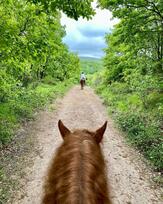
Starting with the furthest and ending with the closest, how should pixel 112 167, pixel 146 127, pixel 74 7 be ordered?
pixel 146 127 < pixel 112 167 < pixel 74 7

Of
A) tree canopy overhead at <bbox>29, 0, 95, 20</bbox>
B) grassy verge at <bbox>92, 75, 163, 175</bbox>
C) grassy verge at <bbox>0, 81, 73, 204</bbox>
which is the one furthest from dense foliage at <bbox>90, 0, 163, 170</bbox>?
tree canopy overhead at <bbox>29, 0, 95, 20</bbox>

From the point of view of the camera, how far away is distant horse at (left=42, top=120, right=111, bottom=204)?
87.4 inches

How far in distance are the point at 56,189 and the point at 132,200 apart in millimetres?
5316

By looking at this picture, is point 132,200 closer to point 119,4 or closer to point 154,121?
point 154,121

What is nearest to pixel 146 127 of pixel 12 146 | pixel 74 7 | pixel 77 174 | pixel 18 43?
pixel 12 146

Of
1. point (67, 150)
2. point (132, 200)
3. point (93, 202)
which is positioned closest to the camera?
point (93, 202)

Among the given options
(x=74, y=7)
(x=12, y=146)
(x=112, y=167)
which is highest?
(x=74, y=7)

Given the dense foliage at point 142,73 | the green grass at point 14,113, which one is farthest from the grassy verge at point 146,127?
the green grass at point 14,113

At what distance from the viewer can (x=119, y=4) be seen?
13.9 meters

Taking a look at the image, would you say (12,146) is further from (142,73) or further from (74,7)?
(142,73)

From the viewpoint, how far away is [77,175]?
2.38 m

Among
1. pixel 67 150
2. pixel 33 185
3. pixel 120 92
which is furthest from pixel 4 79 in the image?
pixel 120 92

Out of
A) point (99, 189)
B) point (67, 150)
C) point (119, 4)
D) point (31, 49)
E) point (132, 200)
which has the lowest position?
point (132, 200)

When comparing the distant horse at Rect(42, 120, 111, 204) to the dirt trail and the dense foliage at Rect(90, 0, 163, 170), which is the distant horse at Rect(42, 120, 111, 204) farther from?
the dense foliage at Rect(90, 0, 163, 170)
